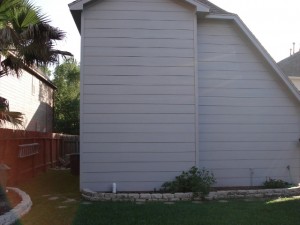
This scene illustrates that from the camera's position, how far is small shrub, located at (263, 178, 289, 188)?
11.9 m

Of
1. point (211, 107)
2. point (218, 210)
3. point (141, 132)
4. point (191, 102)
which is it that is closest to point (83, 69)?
point (141, 132)

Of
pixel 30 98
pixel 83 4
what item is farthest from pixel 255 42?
pixel 30 98

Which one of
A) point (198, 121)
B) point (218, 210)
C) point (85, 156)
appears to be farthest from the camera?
point (198, 121)

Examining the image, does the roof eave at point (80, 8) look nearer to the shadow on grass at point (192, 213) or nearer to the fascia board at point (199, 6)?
the fascia board at point (199, 6)

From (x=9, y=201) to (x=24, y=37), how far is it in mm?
3813

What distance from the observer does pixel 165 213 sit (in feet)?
28.0

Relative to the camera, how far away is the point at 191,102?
1160 cm

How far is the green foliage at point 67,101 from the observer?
107ft

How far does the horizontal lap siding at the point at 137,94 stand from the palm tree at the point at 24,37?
106 cm

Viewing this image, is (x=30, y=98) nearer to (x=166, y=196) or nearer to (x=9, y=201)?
(x=9, y=201)

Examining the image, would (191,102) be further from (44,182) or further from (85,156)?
(44,182)

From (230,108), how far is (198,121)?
1180 millimetres

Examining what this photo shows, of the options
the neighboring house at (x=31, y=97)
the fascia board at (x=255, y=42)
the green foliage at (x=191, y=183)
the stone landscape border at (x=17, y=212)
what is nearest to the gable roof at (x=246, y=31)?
the fascia board at (x=255, y=42)

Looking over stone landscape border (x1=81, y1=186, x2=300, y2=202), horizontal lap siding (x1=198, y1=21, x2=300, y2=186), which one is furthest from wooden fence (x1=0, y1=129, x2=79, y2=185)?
horizontal lap siding (x1=198, y1=21, x2=300, y2=186)
